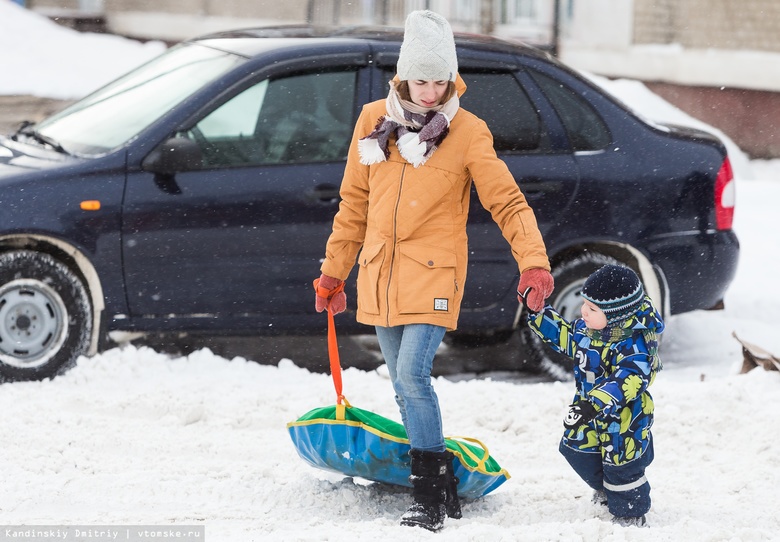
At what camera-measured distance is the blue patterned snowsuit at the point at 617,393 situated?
13.5 feet

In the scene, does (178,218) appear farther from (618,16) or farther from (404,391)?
(618,16)

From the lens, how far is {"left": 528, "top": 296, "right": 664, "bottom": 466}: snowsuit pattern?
13.4 ft

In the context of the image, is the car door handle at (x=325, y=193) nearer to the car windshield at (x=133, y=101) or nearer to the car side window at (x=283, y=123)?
the car side window at (x=283, y=123)

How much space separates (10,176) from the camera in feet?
19.7

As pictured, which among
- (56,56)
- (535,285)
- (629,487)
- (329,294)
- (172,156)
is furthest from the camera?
(56,56)

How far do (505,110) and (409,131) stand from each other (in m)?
2.40

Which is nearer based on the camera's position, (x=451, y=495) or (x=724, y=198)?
(x=451, y=495)

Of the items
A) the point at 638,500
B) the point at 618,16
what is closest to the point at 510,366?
the point at 638,500

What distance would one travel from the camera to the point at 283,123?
6289 mm

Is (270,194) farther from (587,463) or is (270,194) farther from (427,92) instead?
(587,463)

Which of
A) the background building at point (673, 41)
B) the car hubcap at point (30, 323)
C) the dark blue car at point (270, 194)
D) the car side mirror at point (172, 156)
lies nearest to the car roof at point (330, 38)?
the dark blue car at point (270, 194)

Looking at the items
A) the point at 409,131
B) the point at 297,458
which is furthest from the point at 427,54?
the point at 297,458

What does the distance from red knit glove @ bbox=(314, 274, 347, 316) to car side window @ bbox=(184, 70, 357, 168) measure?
1.87 meters

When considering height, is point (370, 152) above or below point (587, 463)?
above
